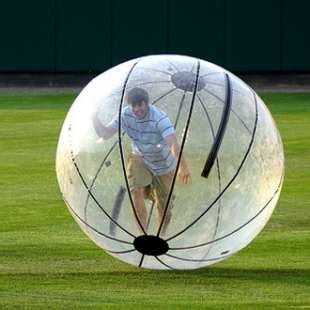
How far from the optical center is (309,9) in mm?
40000

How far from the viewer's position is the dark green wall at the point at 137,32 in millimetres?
39156

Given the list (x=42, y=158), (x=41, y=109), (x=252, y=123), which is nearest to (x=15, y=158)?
(x=42, y=158)

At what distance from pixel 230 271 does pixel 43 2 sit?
90.6ft

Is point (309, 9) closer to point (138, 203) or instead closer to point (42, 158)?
point (42, 158)

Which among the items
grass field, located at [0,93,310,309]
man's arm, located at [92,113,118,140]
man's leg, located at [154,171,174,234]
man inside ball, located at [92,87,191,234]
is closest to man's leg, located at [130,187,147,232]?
man inside ball, located at [92,87,191,234]

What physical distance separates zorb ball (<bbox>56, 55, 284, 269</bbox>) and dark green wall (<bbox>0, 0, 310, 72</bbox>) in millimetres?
28252

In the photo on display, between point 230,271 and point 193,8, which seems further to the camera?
point 193,8

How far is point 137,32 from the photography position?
39375 millimetres

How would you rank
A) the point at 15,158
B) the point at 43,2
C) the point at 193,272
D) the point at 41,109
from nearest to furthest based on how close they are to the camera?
the point at 193,272
the point at 15,158
the point at 41,109
the point at 43,2

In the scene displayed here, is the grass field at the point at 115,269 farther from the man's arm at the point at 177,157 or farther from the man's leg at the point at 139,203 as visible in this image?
the man's arm at the point at 177,157

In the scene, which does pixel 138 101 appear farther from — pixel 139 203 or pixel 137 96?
pixel 139 203

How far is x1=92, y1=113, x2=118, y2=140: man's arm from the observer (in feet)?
35.3

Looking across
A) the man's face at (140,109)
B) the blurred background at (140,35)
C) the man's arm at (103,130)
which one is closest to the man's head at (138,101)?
the man's face at (140,109)

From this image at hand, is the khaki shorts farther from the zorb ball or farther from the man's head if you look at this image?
the man's head
